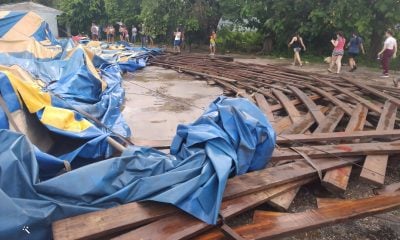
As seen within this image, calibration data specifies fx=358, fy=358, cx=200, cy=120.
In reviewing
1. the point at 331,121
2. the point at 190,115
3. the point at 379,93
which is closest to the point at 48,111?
the point at 190,115

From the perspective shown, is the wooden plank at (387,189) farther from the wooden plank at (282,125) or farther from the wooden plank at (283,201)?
the wooden plank at (282,125)

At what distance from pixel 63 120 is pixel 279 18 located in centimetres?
1577

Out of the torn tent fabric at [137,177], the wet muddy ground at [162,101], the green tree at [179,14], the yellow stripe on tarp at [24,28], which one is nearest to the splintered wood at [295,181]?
the torn tent fabric at [137,177]

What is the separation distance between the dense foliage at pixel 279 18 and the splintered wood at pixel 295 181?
797 cm

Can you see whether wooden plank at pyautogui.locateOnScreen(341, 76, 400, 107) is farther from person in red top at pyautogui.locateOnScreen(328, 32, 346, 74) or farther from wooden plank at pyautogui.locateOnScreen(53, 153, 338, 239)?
wooden plank at pyautogui.locateOnScreen(53, 153, 338, 239)

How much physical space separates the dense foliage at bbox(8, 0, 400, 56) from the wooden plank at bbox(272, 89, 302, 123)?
816 cm

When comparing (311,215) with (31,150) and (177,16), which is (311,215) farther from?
(177,16)

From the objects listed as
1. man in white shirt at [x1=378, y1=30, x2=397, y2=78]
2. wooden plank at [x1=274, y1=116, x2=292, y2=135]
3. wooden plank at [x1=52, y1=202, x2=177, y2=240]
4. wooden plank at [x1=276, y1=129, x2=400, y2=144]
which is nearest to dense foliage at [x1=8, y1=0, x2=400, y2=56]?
man in white shirt at [x1=378, y1=30, x2=397, y2=78]

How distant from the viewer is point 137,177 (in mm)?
3609

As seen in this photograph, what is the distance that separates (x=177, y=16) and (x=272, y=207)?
1880cm

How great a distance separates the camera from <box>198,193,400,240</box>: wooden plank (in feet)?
10.7

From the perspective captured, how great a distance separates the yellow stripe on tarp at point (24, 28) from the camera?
10.4m

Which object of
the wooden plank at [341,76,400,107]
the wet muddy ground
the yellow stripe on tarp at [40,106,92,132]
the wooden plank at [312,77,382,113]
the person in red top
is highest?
the person in red top

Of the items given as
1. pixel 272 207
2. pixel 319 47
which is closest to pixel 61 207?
pixel 272 207
